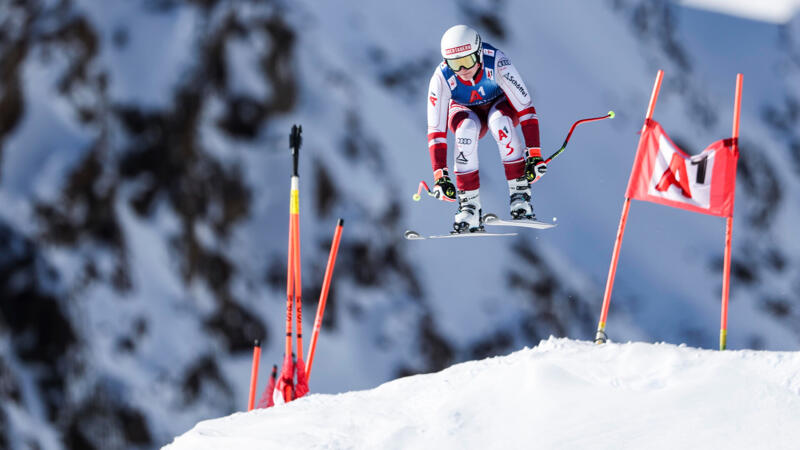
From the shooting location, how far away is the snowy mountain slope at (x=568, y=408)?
16.8 feet

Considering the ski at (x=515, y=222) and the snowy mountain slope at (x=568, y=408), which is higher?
the ski at (x=515, y=222)

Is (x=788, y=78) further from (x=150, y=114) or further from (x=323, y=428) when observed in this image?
(x=323, y=428)

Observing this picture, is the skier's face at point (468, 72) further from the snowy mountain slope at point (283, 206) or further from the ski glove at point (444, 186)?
the snowy mountain slope at point (283, 206)

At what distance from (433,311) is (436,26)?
1058 centimetres

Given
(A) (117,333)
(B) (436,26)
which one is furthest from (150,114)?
(B) (436,26)

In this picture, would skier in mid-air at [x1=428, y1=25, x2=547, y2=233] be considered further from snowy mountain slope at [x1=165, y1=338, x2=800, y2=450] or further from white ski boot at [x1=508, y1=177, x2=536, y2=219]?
snowy mountain slope at [x1=165, y1=338, x2=800, y2=450]

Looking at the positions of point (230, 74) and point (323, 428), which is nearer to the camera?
point (323, 428)

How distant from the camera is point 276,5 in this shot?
112ft

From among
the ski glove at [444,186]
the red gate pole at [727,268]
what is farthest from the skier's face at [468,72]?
the red gate pole at [727,268]

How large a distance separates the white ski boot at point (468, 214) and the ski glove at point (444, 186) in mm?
134

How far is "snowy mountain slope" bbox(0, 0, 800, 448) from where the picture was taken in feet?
96.1

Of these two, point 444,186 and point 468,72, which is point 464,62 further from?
point 444,186

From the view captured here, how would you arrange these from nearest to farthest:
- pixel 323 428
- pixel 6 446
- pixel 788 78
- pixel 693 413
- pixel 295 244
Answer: pixel 693 413, pixel 323 428, pixel 295 244, pixel 6 446, pixel 788 78

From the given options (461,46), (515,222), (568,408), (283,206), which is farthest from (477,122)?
(283,206)
